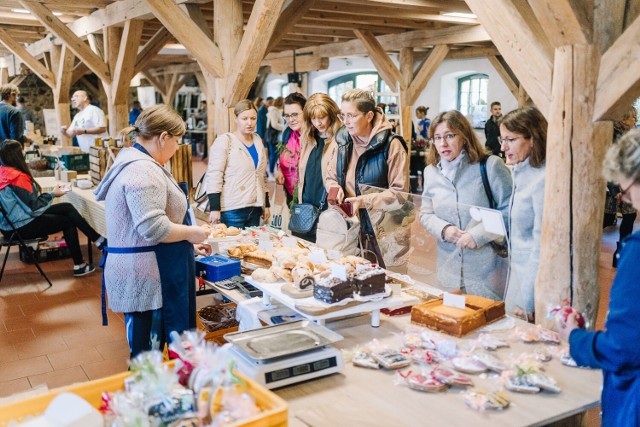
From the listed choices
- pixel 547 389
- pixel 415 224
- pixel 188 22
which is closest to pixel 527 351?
pixel 547 389

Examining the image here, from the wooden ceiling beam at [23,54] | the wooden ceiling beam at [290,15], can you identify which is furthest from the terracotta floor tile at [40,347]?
the wooden ceiling beam at [23,54]

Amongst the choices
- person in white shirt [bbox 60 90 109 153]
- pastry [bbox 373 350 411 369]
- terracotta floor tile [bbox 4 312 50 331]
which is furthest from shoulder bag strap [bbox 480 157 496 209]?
person in white shirt [bbox 60 90 109 153]

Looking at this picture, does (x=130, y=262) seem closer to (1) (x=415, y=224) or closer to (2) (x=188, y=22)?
(1) (x=415, y=224)

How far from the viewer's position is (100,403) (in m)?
1.75

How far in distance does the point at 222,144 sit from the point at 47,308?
233cm

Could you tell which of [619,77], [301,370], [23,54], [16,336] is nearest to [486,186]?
[619,77]

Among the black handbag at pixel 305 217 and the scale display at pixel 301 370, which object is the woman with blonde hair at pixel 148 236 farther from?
the black handbag at pixel 305 217

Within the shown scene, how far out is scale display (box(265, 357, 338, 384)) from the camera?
2043 mm

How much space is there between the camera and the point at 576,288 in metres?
2.65

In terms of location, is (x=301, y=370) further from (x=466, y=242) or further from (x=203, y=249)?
(x=203, y=249)

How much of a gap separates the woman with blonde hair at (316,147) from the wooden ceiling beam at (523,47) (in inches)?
61.8

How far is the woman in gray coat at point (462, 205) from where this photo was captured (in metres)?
2.87

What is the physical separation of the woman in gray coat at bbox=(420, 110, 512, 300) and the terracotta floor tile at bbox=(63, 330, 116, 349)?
2863mm

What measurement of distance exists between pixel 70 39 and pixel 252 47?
4.84m
